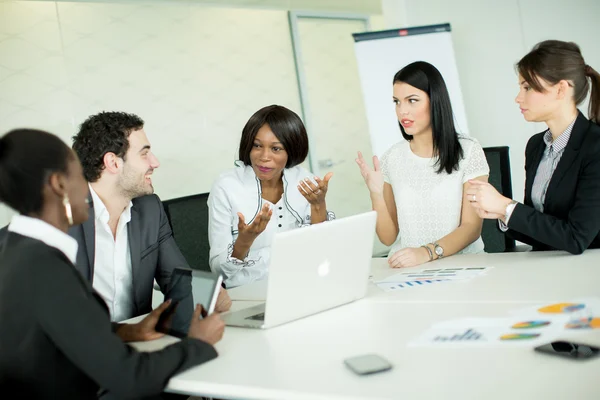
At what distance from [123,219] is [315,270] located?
0.87m

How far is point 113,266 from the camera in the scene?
2400 mm

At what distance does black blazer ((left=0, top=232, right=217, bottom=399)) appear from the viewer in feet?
4.73

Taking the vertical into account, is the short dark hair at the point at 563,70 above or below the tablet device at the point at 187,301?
above

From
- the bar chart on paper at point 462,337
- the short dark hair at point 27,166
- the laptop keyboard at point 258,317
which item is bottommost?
the bar chart on paper at point 462,337

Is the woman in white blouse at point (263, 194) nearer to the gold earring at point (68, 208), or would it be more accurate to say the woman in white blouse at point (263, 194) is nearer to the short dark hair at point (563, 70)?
the short dark hair at point (563, 70)

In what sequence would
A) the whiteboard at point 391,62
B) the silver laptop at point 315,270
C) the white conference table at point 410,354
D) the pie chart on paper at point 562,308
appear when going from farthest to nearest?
the whiteboard at point 391,62 → the silver laptop at point 315,270 → the pie chart on paper at point 562,308 → the white conference table at point 410,354

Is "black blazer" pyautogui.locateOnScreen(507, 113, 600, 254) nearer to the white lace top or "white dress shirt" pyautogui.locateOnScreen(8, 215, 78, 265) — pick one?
the white lace top

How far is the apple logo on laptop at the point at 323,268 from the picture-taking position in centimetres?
195

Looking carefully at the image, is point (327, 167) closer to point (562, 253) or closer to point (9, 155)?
point (562, 253)

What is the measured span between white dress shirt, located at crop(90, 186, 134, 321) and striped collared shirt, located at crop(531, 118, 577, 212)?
63.9 inches

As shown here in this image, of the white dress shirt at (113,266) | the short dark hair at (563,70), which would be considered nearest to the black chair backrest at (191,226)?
the white dress shirt at (113,266)

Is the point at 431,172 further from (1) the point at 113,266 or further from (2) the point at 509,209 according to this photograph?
(1) the point at 113,266

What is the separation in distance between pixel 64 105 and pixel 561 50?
3127 mm

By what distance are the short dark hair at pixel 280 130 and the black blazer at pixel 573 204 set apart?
41.8 inches
